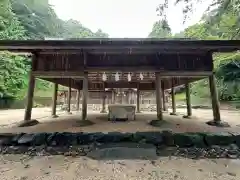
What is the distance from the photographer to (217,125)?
20.4 ft

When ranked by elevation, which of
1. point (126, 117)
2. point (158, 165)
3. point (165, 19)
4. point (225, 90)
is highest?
point (165, 19)

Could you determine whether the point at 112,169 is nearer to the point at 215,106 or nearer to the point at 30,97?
the point at 30,97

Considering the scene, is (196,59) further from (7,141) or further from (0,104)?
(0,104)

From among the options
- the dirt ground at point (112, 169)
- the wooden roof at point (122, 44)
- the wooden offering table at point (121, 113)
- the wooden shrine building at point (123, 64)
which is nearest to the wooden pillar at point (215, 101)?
the wooden shrine building at point (123, 64)

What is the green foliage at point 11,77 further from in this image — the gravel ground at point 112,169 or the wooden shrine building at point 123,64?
the gravel ground at point 112,169

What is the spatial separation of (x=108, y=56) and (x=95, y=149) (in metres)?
3.13

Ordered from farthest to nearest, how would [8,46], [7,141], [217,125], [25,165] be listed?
[217,125] < [8,46] < [7,141] < [25,165]

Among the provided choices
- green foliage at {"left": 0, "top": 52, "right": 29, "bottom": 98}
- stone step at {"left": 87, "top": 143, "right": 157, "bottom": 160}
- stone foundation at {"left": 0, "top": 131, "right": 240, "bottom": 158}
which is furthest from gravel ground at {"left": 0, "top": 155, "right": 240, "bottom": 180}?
green foliage at {"left": 0, "top": 52, "right": 29, "bottom": 98}

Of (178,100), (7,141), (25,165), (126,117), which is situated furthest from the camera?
(178,100)

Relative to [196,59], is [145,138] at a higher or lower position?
lower

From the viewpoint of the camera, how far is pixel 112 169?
383 cm

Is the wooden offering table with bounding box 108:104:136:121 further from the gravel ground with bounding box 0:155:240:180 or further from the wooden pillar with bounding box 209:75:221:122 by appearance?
the gravel ground with bounding box 0:155:240:180

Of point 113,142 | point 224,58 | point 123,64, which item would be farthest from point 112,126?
point 224,58

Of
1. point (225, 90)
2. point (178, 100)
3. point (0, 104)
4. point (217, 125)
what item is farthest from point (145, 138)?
point (178, 100)
